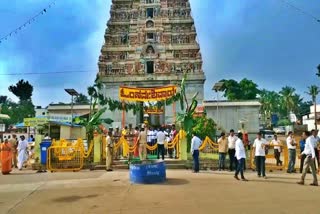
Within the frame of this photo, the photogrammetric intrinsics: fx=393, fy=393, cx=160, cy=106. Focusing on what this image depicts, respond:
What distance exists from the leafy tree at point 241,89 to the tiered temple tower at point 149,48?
2331 centimetres

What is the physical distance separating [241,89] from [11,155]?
5149 centimetres

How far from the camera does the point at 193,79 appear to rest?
39.5m

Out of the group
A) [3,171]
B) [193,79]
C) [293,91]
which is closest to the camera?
[3,171]

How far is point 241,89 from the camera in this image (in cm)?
6362

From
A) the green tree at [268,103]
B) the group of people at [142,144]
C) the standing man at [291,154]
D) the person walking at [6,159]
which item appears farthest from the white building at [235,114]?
the green tree at [268,103]

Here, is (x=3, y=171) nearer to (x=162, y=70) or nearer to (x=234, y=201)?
(x=234, y=201)

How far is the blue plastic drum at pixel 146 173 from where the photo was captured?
1190 centimetres

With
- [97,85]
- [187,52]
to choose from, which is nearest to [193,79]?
[187,52]

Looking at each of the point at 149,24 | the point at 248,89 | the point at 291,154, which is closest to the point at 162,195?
the point at 291,154

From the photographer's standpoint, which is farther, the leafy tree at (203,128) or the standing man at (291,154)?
the leafy tree at (203,128)

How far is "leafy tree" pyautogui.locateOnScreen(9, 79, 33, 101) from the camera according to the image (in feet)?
234

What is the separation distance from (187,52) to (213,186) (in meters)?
30.4

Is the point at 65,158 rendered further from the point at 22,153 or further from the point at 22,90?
the point at 22,90

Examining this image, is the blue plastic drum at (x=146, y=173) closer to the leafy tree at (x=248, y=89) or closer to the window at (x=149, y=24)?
the window at (x=149, y=24)
